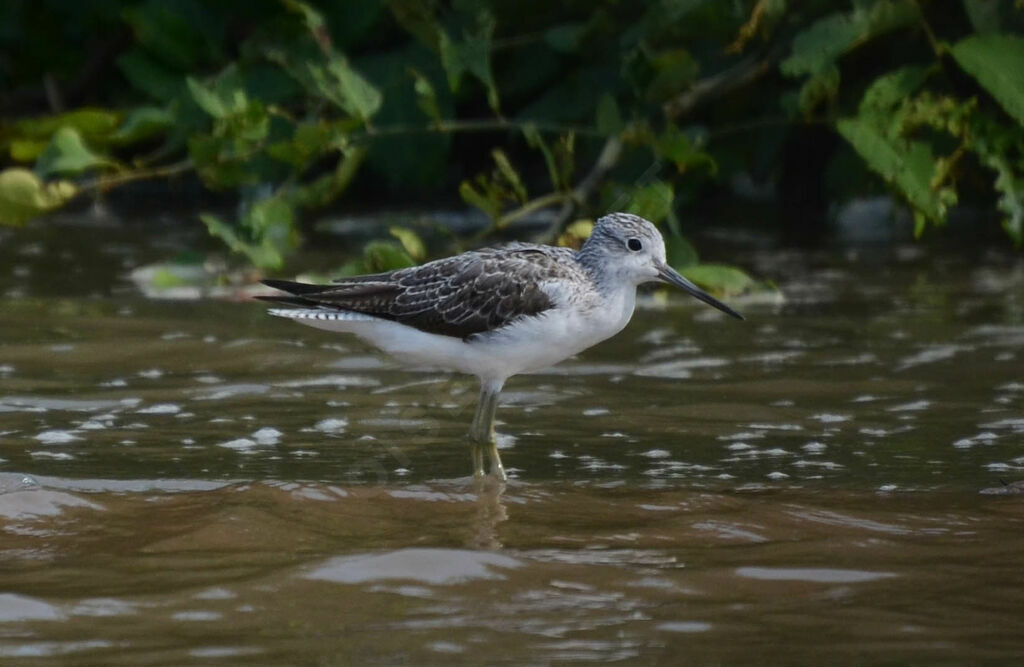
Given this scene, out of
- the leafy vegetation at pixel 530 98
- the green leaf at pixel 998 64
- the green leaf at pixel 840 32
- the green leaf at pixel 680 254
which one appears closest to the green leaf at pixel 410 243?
the leafy vegetation at pixel 530 98

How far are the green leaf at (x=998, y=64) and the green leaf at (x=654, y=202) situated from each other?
1696 mm

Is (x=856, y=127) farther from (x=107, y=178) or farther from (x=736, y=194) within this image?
(x=736, y=194)

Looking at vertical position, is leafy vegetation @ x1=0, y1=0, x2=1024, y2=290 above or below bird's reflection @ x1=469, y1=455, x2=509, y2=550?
above

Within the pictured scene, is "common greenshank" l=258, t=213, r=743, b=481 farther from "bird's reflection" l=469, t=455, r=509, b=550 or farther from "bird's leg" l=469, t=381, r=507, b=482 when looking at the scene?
"bird's reflection" l=469, t=455, r=509, b=550

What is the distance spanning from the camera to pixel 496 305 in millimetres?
6738

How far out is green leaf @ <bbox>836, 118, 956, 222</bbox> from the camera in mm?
8688

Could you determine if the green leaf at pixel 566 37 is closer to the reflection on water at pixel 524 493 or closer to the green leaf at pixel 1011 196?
the reflection on water at pixel 524 493

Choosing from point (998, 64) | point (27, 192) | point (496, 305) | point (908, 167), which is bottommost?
point (496, 305)

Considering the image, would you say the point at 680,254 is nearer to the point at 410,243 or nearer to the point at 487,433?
the point at 410,243

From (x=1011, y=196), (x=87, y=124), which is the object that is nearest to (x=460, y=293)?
(x=1011, y=196)

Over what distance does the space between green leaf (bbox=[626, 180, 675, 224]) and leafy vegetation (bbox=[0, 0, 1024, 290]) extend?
1 centimetres

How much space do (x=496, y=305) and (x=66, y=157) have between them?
3293 millimetres

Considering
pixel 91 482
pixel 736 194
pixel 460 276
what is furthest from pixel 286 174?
pixel 736 194

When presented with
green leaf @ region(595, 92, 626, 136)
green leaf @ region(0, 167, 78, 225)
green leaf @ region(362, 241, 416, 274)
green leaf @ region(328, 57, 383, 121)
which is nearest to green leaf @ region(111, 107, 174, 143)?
green leaf @ region(0, 167, 78, 225)
